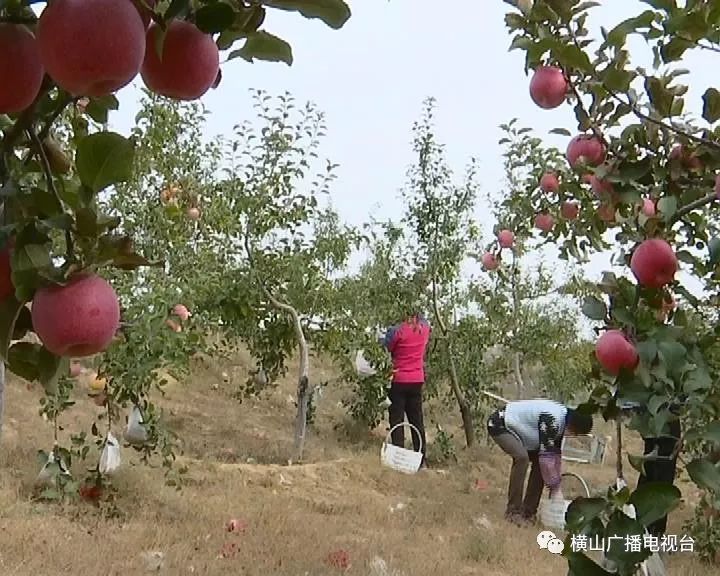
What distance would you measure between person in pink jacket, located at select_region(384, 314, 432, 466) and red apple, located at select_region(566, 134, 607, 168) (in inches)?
188

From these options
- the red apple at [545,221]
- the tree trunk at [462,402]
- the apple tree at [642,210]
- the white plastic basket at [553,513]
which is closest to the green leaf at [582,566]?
the apple tree at [642,210]

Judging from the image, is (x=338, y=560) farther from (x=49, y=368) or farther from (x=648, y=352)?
(x=49, y=368)

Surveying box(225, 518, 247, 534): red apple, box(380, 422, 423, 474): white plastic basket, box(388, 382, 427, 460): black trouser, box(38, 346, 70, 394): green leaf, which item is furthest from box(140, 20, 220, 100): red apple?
box(388, 382, 427, 460): black trouser

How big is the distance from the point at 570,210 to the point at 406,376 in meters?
4.29

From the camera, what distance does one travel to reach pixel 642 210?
1.49 meters

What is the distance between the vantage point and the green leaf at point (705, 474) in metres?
1.26

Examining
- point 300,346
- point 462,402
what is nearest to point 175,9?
point 300,346

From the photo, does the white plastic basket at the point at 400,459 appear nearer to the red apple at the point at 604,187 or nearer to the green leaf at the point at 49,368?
the red apple at the point at 604,187

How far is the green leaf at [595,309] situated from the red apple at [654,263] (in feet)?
0.34

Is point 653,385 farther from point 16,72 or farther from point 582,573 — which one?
point 16,72

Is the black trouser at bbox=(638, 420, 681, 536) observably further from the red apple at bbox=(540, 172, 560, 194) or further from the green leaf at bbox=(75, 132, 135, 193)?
the green leaf at bbox=(75, 132, 135, 193)

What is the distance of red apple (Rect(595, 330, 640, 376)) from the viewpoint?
1359 millimetres

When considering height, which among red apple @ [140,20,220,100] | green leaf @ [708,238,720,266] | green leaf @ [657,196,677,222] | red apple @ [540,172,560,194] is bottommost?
red apple @ [140,20,220,100]

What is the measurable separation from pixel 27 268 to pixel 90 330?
61 millimetres
